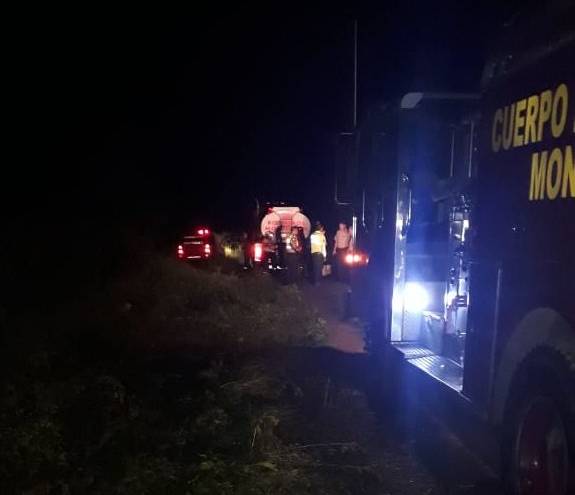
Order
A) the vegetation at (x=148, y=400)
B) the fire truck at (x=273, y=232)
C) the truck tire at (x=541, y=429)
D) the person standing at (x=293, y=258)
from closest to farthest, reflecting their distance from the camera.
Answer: the truck tire at (x=541, y=429)
the vegetation at (x=148, y=400)
the person standing at (x=293, y=258)
the fire truck at (x=273, y=232)

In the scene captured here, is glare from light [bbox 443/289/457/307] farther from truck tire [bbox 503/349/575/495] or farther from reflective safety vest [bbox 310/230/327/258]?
reflective safety vest [bbox 310/230/327/258]

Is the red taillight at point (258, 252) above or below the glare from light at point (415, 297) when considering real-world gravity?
below

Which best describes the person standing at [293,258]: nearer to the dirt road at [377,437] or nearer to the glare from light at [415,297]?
the dirt road at [377,437]

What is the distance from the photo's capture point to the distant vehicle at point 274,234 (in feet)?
53.5

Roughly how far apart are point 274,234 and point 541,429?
13359 mm

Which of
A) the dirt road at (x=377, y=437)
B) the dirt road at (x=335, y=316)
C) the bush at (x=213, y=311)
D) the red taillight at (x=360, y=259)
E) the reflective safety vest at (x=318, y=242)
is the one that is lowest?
the dirt road at (x=335, y=316)

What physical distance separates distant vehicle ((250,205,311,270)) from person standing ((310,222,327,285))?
1.14m

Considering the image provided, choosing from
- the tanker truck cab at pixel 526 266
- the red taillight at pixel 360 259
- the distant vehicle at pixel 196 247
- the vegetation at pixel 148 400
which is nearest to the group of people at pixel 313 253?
the distant vehicle at pixel 196 247

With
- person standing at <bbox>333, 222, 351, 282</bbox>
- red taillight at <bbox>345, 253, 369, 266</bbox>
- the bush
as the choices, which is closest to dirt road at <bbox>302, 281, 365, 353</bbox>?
the bush

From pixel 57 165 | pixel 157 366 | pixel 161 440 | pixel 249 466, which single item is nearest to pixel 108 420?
pixel 161 440

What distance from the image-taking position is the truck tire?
3152mm

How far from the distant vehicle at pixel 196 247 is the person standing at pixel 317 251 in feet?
14.4

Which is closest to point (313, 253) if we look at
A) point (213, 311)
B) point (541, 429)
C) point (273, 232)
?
point (273, 232)

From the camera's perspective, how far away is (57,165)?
18500 millimetres
